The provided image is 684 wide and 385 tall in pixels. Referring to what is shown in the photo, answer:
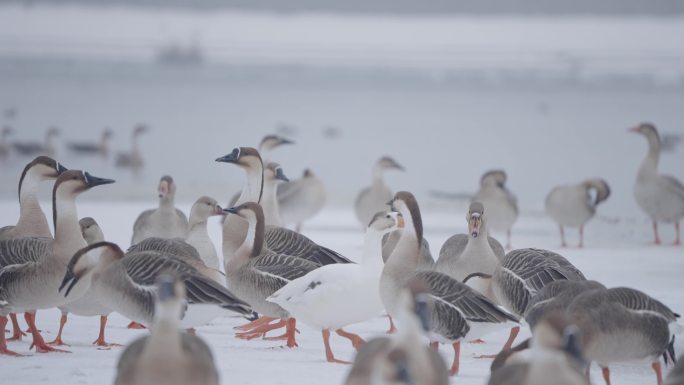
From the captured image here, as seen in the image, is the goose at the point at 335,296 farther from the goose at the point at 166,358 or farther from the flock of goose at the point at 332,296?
the goose at the point at 166,358

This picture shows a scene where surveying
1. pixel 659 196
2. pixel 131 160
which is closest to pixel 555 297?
pixel 659 196

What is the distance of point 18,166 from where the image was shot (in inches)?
644

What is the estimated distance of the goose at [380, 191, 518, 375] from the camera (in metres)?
5.57

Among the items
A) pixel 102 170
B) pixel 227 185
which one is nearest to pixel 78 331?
pixel 227 185

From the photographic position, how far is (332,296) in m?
5.84

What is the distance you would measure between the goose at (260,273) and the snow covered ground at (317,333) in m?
0.19

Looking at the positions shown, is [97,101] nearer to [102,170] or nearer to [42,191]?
[102,170]

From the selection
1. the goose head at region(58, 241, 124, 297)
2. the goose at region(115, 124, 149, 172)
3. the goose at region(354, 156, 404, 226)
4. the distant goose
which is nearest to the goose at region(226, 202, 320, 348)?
the goose head at region(58, 241, 124, 297)

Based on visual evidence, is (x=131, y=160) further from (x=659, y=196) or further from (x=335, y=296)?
(x=335, y=296)

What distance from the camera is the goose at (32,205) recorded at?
7.04 metres

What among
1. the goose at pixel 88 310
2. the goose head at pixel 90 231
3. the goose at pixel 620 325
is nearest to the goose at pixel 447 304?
the goose at pixel 620 325

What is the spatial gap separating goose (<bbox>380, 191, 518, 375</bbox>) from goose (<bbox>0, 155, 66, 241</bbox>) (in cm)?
250

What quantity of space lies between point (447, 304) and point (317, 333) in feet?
5.13

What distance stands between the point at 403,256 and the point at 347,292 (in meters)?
0.39
